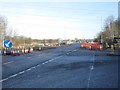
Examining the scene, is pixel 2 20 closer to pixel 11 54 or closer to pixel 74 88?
pixel 11 54

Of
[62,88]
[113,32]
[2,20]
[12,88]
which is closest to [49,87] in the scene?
[62,88]

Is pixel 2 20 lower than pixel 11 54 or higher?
higher

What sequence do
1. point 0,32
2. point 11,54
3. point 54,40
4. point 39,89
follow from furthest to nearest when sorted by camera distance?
point 54,40 → point 0,32 → point 11,54 → point 39,89

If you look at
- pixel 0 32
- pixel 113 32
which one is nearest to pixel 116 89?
pixel 0 32

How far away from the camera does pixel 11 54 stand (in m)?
41.7

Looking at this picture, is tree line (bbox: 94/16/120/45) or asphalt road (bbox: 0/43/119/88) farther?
tree line (bbox: 94/16/120/45)

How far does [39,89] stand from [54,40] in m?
148

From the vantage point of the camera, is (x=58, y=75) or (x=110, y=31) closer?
(x=58, y=75)

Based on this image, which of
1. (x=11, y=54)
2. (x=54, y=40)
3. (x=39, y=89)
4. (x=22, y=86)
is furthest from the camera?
(x=54, y=40)

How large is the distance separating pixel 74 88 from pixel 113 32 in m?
89.9

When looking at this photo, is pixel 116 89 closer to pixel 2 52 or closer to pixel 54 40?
pixel 2 52

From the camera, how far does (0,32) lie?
6347 centimetres

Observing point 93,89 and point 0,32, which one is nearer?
point 93,89

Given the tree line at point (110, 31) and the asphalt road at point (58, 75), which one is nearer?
the asphalt road at point (58, 75)
